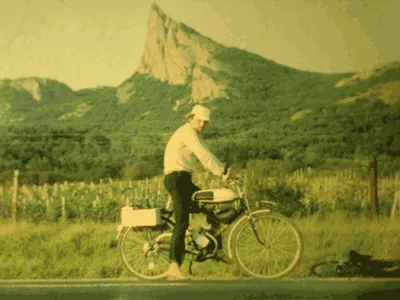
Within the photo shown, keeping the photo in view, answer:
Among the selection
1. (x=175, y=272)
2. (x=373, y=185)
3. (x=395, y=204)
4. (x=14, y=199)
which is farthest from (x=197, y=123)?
(x=14, y=199)

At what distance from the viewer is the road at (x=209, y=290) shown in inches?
288

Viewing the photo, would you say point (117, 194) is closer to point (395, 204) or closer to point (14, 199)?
point (14, 199)

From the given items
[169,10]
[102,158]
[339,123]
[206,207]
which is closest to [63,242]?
[102,158]

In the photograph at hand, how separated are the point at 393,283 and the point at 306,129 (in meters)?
2.91

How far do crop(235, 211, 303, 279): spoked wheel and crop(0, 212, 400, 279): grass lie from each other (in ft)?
0.94

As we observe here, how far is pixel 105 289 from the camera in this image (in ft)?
26.0

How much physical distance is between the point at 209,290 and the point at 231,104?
10.8ft

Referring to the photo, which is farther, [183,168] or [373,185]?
[373,185]

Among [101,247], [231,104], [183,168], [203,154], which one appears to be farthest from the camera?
[231,104]

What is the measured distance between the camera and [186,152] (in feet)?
27.3

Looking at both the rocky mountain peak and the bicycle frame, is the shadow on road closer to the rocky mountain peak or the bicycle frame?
the bicycle frame

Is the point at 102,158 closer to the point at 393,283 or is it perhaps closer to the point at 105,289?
the point at 105,289

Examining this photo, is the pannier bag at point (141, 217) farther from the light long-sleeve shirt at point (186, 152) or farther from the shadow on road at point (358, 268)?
the shadow on road at point (358, 268)

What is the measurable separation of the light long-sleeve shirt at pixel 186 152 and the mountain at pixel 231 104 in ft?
4.78
